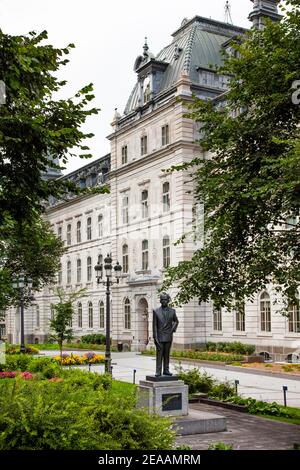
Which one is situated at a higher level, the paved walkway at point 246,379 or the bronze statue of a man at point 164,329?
the bronze statue of a man at point 164,329

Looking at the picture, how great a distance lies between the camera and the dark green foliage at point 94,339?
52.9 m

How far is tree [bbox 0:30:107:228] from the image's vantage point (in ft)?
41.0

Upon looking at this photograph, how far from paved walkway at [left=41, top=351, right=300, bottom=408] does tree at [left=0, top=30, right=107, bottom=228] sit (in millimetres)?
10485

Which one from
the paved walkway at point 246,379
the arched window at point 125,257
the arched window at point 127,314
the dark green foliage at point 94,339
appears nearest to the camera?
the paved walkway at point 246,379

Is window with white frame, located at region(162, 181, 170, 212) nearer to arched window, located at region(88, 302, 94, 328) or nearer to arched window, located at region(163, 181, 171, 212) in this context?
arched window, located at region(163, 181, 171, 212)

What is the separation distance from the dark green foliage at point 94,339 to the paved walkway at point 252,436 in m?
37.0

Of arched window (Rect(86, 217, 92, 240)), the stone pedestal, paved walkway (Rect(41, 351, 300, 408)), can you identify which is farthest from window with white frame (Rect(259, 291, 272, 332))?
arched window (Rect(86, 217, 92, 240))

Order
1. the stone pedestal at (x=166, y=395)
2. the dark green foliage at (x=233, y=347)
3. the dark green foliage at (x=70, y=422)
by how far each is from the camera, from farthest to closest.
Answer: the dark green foliage at (x=233, y=347) < the stone pedestal at (x=166, y=395) < the dark green foliage at (x=70, y=422)

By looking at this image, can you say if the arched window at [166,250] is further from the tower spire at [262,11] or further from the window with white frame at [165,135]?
the tower spire at [262,11]

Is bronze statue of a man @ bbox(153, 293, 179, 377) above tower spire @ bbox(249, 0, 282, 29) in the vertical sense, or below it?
below

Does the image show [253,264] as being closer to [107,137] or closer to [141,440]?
[141,440]

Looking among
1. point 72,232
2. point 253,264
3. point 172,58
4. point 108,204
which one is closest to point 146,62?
point 172,58

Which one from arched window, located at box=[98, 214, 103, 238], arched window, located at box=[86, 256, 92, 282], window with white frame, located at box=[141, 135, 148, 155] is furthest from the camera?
arched window, located at box=[86, 256, 92, 282]

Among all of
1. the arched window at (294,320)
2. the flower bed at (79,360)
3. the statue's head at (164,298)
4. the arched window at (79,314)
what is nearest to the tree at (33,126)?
the statue's head at (164,298)
